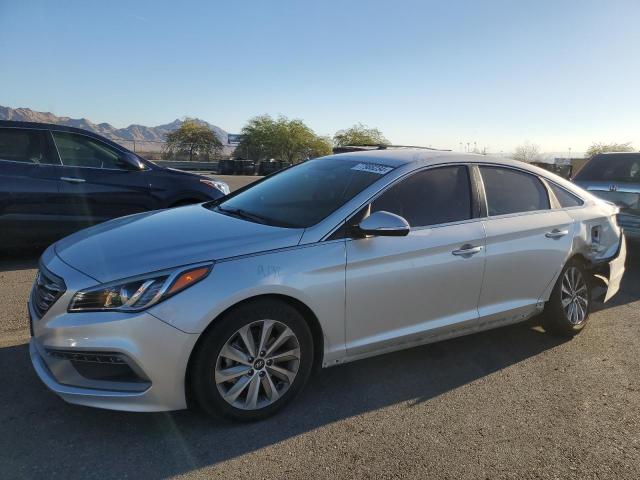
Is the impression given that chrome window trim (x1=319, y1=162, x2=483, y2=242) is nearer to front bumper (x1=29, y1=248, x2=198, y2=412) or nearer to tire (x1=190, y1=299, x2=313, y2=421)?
tire (x1=190, y1=299, x2=313, y2=421)

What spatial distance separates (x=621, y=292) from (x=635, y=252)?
307 centimetres

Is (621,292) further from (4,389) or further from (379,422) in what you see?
(4,389)

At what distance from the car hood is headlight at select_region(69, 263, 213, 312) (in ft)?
0.18

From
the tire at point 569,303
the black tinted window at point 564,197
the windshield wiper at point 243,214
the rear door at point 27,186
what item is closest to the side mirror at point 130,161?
the rear door at point 27,186

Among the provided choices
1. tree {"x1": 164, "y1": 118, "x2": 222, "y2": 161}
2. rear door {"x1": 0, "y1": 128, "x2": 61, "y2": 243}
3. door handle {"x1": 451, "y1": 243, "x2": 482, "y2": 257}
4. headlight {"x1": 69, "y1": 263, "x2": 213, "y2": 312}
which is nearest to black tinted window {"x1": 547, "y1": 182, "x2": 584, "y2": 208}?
door handle {"x1": 451, "y1": 243, "x2": 482, "y2": 257}

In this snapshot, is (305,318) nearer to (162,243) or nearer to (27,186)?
(162,243)

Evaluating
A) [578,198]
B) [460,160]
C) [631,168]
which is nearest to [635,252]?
[631,168]

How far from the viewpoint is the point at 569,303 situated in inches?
177

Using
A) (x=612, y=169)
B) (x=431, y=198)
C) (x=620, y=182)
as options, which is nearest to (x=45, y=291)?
(x=431, y=198)

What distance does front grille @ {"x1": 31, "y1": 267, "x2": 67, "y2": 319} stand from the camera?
283cm

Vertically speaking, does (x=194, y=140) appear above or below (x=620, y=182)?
above

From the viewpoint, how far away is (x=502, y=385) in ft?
12.0

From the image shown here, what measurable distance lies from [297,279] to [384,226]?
2.11ft

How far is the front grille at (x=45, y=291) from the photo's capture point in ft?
9.28
